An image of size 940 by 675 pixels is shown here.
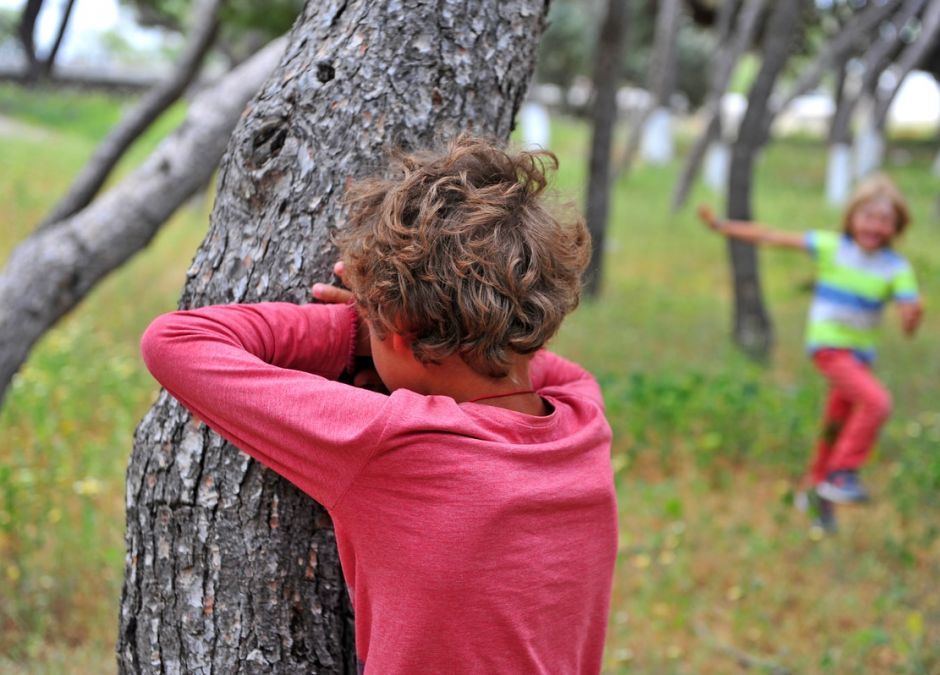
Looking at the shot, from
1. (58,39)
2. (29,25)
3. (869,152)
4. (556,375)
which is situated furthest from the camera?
(869,152)

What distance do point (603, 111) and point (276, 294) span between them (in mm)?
7896

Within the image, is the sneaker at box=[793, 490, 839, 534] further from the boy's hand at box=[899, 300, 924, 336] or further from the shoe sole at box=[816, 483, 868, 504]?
the boy's hand at box=[899, 300, 924, 336]

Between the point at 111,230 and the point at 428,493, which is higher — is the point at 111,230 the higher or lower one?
the lower one

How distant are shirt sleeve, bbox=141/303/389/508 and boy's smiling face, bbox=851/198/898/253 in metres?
4.19

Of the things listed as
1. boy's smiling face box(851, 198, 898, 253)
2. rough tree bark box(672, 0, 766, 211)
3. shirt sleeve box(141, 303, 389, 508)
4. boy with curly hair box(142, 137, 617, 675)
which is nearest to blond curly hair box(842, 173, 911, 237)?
boy's smiling face box(851, 198, 898, 253)

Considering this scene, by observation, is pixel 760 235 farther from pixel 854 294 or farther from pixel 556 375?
pixel 556 375

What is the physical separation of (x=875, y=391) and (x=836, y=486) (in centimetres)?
51

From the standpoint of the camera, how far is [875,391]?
4.85 metres

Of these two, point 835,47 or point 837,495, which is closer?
point 837,495

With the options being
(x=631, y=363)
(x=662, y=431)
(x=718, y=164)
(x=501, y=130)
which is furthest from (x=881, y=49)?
(x=501, y=130)

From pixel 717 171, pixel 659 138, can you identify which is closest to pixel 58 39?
pixel 717 171

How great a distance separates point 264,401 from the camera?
143 centimetres

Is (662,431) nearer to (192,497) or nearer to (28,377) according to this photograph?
(28,377)

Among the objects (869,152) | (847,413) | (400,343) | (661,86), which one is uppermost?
(400,343)
